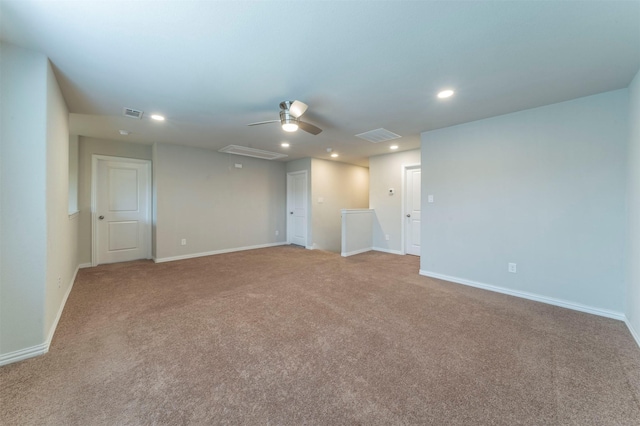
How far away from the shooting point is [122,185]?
15.8ft

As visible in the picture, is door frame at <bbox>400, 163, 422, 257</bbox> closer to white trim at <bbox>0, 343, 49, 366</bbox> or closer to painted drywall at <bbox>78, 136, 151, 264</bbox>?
white trim at <bbox>0, 343, 49, 366</bbox>

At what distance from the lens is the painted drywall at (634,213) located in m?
2.16

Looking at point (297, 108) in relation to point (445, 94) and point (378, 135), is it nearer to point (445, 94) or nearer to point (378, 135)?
point (445, 94)

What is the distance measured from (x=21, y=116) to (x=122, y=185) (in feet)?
11.1

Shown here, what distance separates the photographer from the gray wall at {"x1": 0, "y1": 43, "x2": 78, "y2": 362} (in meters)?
1.81

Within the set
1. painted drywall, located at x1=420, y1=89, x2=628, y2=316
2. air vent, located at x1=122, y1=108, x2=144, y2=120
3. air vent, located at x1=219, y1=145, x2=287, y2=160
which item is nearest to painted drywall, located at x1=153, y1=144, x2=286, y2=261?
air vent, located at x1=219, y1=145, x2=287, y2=160

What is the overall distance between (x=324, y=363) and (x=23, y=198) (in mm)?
2628

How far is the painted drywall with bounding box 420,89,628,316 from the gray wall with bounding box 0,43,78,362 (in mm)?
4462

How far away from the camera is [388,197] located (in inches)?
224

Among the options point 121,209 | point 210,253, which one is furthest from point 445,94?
point 121,209

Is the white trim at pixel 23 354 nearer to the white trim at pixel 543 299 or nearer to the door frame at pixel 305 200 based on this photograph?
the white trim at pixel 543 299

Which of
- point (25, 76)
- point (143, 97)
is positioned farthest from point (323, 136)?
point (25, 76)

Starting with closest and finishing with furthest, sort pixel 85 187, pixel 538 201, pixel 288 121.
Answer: pixel 288 121 → pixel 538 201 → pixel 85 187

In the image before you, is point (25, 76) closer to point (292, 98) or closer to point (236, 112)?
point (236, 112)
